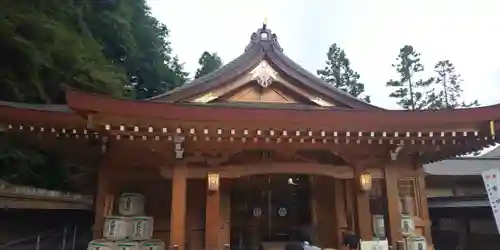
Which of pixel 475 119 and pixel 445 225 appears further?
pixel 445 225

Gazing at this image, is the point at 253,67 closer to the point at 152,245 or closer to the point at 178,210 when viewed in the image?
the point at 178,210

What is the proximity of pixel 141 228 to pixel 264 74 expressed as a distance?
399 cm

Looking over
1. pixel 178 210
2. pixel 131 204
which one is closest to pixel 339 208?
pixel 178 210

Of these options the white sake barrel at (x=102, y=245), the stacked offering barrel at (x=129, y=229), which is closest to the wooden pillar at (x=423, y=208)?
the stacked offering barrel at (x=129, y=229)

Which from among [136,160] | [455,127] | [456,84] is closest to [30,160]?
[136,160]

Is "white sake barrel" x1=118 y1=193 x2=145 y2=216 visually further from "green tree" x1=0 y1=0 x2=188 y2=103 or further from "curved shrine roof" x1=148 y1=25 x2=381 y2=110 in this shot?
"green tree" x1=0 y1=0 x2=188 y2=103

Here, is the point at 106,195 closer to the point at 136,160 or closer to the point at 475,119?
the point at 136,160

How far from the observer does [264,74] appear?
8391mm

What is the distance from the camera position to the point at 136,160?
7129 millimetres

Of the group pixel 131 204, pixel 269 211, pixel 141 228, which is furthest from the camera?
pixel 269 211

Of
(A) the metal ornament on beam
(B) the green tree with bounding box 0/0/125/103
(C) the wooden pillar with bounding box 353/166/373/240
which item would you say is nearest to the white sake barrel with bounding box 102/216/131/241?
(A) the metal ornament on beam

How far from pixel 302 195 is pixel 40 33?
29.7ft

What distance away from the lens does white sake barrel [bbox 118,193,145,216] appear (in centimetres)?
755

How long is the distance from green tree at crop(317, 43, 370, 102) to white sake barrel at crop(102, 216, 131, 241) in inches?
1097
